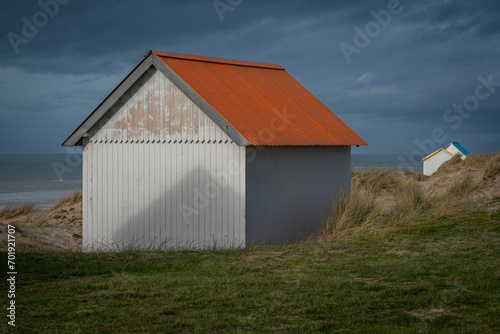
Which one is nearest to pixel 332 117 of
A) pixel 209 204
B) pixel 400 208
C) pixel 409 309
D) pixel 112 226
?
pixel 400 208

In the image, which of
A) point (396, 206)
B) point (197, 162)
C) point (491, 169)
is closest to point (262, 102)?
point (197, 162)

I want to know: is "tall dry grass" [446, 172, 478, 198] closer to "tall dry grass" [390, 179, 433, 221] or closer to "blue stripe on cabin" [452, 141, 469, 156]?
"tall dry grass" [390, 179, 433, 221]

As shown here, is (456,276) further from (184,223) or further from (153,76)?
(153,76)

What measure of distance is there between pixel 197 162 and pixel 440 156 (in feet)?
95.2

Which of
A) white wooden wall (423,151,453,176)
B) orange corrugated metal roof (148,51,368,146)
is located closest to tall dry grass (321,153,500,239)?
orange corrugated metal roof (148,51,368,146)

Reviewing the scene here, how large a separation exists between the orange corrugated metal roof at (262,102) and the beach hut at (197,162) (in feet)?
0.16

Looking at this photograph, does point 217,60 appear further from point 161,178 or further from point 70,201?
point 70,201

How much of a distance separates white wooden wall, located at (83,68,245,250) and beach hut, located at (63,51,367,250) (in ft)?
0.08

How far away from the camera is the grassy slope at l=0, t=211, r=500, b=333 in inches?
273

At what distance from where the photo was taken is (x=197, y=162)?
1377 centimetres

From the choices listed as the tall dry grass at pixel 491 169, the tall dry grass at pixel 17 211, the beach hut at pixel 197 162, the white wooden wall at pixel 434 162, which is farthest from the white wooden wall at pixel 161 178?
the white wooden wall at pixel 434 162

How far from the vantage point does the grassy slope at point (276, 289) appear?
6.92 meters

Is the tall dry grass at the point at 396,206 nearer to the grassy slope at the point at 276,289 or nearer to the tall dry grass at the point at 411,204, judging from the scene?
the tall dry grass at the point at 411,204

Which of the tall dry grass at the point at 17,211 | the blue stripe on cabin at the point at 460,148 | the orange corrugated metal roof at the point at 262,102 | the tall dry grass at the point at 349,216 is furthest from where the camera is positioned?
the blue stripe on cabin at the point at 460,148
